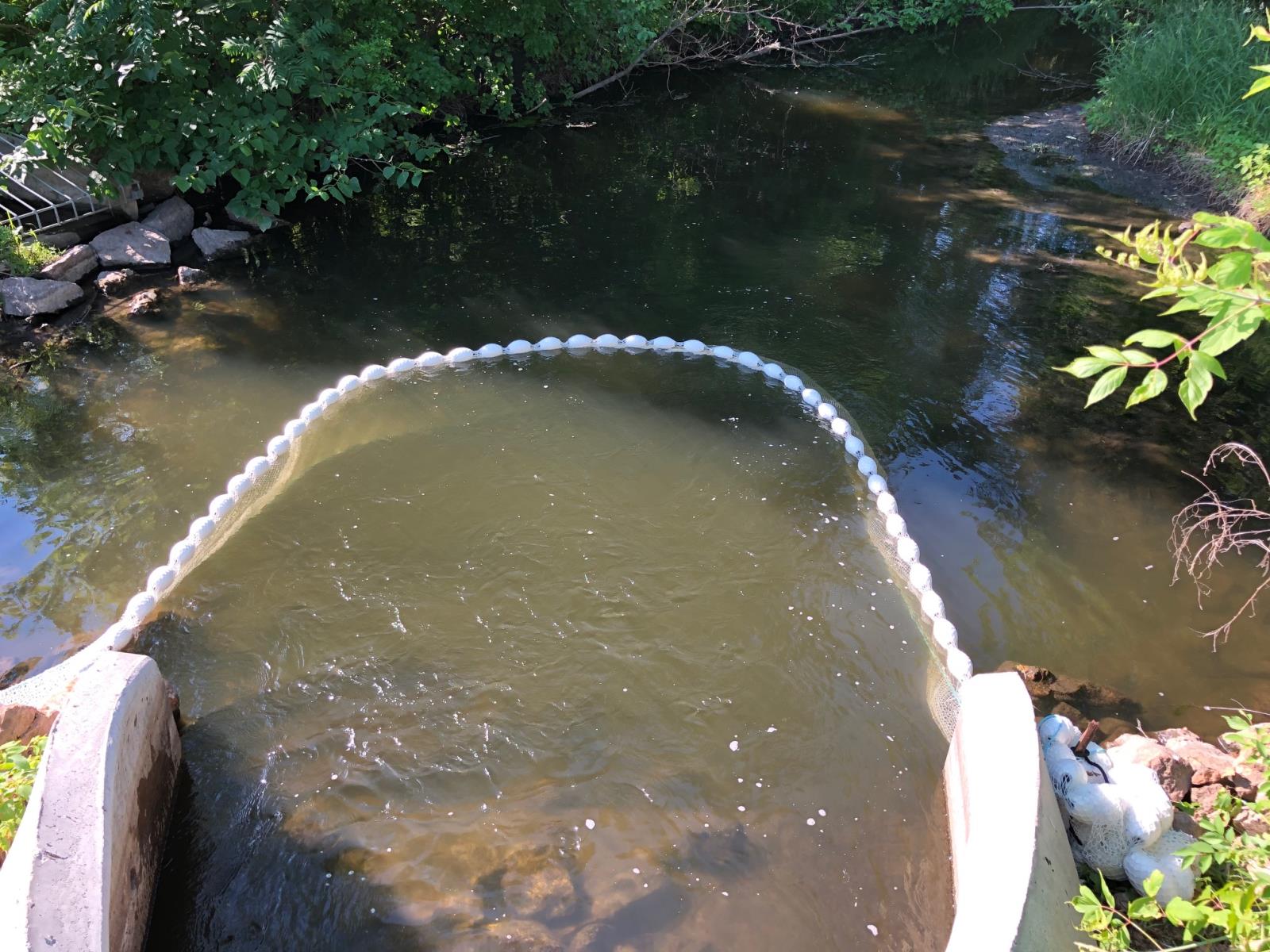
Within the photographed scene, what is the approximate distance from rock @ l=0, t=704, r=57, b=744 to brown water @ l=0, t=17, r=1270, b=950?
0.45 m

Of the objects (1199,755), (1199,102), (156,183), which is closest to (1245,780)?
(1199,755)

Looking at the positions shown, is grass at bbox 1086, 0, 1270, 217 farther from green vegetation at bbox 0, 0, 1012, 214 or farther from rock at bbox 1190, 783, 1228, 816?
rock at bbox 1190, 783, 1228, 816

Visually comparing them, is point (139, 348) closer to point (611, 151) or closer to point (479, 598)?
point (479, 598)

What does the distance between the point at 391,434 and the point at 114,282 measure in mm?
3010

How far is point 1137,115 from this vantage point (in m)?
8.42

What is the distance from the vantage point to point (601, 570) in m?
3.74

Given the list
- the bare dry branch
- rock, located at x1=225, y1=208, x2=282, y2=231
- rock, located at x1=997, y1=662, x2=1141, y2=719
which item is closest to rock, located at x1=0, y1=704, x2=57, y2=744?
rock, located at x1=997, y1=662, x2=1141, y2=719

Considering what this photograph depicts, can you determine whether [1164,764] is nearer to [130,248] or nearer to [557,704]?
[557,704]

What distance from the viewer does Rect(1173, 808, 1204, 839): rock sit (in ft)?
8.83

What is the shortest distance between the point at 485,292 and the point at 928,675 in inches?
162

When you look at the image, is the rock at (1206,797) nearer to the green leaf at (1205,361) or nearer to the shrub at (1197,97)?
the green leaf at (1205,361)

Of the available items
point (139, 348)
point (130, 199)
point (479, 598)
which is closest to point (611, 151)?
point (130, 199)

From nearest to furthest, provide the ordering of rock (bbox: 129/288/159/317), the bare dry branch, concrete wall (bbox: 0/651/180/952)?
concrete wall (bbox: 0/651/180/952)
the bare dry branch
rock (bbox: 129/288/159/317)

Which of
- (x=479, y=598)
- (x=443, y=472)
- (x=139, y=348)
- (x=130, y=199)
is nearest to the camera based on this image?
(x=479, y=598)
